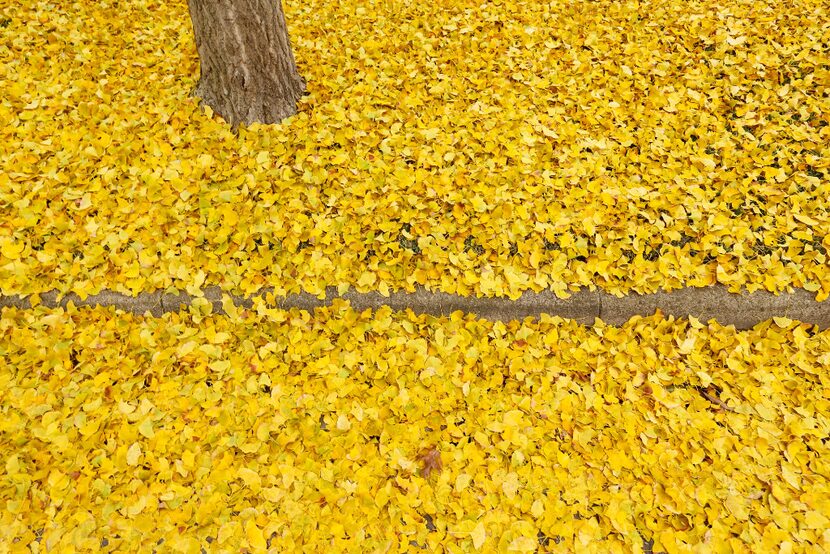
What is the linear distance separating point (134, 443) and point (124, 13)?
4176mm

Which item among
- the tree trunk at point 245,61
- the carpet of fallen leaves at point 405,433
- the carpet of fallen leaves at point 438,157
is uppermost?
the tree trunk at point 245,61

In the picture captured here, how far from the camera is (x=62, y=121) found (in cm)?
361

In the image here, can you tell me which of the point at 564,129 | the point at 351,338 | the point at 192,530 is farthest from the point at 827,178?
the point at 192,530

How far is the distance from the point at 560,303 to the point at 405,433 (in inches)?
44.5

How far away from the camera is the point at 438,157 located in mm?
3449

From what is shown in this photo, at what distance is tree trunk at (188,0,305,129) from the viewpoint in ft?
11.0

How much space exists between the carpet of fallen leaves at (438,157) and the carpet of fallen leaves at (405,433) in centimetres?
30

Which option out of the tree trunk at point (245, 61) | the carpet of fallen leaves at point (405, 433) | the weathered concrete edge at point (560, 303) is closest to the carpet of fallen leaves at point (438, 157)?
the weathered concrete edge at point (560, 303)

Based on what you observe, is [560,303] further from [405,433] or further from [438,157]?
[438,157]

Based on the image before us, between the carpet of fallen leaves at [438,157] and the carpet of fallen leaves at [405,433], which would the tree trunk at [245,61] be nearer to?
the carpet of fallen leaves at [438,157]

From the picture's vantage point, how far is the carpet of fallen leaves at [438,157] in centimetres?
294

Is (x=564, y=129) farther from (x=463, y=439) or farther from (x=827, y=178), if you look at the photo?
(x=463, y=439)

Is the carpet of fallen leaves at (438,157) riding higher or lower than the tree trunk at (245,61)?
lower

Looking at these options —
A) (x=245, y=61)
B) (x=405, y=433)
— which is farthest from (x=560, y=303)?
(x=245, y=61)
